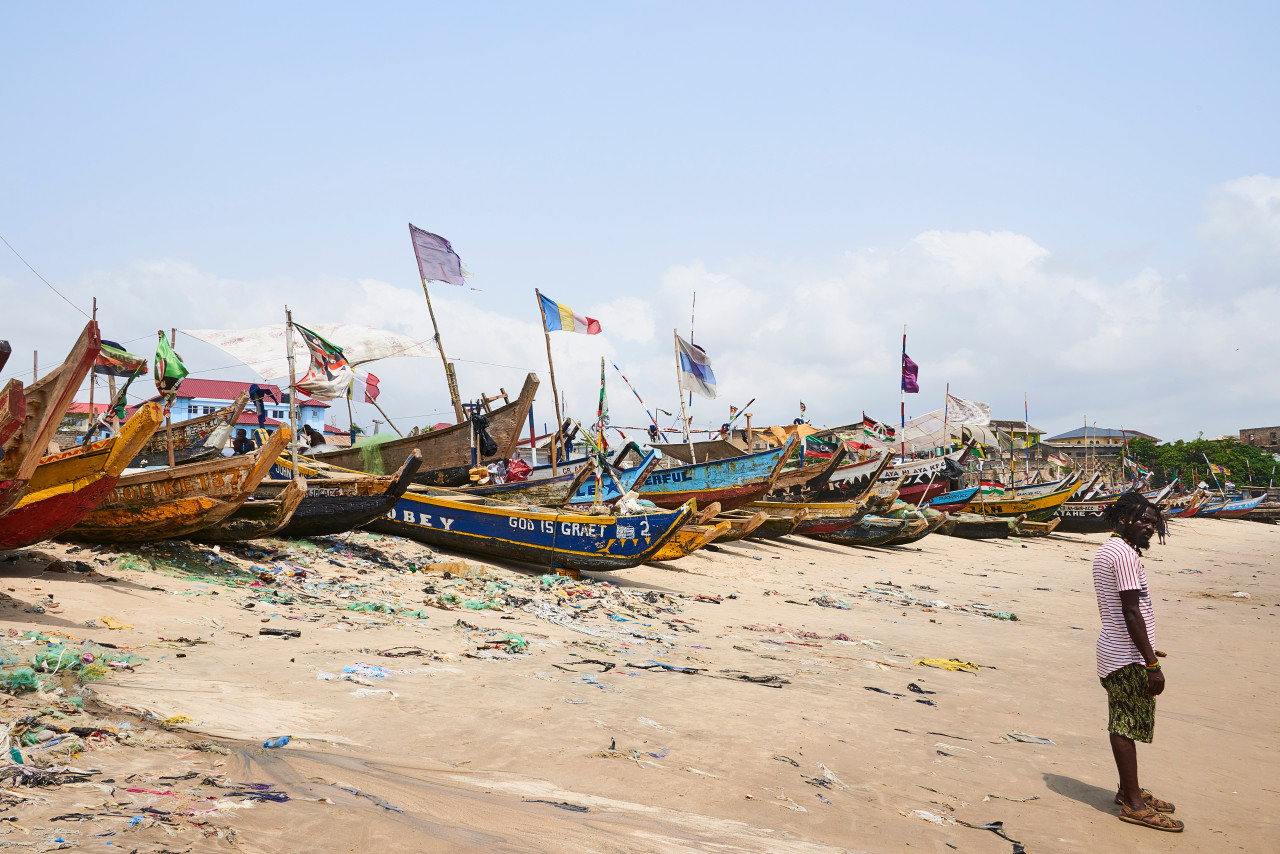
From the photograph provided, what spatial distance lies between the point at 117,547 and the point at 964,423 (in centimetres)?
2919

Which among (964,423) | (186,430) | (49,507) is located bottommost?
(49,507)

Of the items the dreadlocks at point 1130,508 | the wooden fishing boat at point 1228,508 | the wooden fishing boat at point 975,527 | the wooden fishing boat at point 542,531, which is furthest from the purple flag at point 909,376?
the wooden fishing boat at point 1228,508

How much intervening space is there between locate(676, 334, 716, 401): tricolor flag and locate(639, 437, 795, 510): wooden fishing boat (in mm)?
2122

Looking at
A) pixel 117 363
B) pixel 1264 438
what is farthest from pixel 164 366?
pixel 1264 438

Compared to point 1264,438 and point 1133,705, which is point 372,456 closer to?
point 1133,705

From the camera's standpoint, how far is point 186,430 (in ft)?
58.9

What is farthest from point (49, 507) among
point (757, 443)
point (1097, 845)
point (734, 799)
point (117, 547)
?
point (757, 443)

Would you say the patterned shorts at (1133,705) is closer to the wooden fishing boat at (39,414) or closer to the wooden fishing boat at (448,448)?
the wooden fishing boat at (39,414)

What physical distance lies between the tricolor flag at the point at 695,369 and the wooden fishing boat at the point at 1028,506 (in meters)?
17.6

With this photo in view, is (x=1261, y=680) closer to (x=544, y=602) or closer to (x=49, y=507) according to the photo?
(x=544, y=602)

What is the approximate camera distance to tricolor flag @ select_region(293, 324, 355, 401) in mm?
15609

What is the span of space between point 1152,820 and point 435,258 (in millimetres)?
16739

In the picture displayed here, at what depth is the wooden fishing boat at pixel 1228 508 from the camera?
61750 millimetres

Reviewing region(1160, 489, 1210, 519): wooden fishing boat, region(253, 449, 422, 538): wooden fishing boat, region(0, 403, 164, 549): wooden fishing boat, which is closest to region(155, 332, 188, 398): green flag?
region(253, 449, 422, 538): wooden fishing boat
